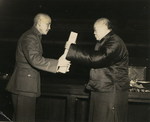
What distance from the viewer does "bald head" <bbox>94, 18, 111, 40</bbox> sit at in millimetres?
3660

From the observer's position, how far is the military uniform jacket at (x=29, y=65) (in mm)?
3709

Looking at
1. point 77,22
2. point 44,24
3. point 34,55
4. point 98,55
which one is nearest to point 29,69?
point 34,55

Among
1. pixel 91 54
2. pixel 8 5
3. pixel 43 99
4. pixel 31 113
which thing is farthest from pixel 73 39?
pixel 8 5

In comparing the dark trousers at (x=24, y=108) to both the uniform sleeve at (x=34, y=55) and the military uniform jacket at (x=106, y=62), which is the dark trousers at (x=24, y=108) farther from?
the military uniform jacket at (x=106, y=62)

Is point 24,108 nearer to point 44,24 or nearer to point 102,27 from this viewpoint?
point 44,24

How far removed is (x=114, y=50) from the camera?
359 cm

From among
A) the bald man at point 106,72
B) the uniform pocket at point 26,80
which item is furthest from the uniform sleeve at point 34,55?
the bald man at point 106,72

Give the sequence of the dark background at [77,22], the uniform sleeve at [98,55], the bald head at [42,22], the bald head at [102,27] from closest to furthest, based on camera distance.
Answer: the uniform sleeve at [98,55] → the bald head at [102,27] → the bald head at [42,22] → the dark background at [77,22]

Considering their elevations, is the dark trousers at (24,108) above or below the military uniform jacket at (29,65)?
below

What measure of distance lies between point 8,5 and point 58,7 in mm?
1140

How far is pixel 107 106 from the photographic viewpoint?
374 cm

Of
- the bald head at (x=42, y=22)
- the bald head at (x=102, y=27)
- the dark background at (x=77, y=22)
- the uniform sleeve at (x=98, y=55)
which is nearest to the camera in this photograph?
the uniform sleeve at (x=98, y=55)

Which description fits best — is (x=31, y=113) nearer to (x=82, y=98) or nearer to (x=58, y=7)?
(x=82, y=98)

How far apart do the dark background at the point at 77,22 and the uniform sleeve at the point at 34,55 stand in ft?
7.70
